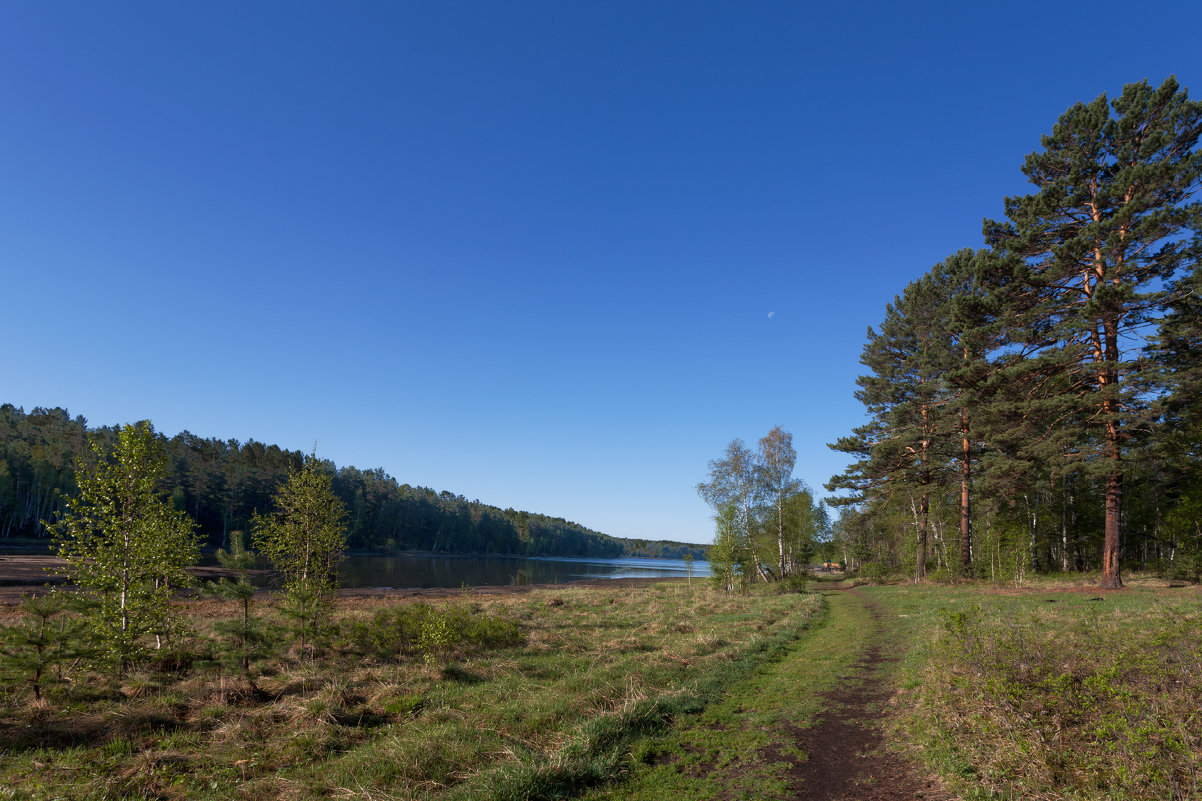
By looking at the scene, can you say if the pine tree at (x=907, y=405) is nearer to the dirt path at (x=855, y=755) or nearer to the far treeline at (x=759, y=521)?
the far treeline at (x=759, y=521)

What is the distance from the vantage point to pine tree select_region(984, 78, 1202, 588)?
18859 millimetres

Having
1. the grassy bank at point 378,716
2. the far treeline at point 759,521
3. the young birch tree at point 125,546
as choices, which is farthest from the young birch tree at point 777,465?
the young birch tree at point 125,546

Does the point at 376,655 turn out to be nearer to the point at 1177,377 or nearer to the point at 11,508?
the point at 1177,377

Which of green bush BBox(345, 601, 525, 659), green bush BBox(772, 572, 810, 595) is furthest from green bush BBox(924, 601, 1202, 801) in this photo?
green bush BBox(772, 572, 810, 595)

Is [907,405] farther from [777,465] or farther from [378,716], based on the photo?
[378,716]

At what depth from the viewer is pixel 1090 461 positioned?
20.9 meters

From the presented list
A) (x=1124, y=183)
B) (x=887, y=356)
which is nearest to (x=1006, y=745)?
(x=1124, y=183)

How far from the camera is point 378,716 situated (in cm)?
1003

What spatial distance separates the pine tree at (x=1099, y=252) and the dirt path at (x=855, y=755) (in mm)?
15955

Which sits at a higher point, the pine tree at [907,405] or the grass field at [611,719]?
the pine tree at [907,405]

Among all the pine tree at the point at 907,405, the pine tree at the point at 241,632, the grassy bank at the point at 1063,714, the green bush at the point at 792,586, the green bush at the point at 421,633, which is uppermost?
the pine tree at the point at 907,405

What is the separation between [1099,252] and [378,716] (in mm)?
28600

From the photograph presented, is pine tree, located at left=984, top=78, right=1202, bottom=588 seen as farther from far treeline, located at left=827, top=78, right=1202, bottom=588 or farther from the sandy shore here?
the sandy shore

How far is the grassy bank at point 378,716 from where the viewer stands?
278 inches
